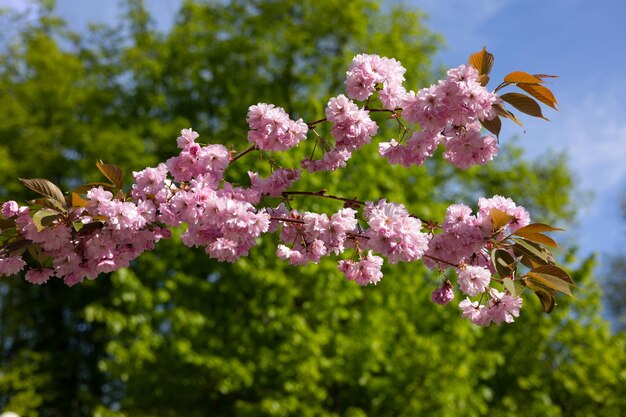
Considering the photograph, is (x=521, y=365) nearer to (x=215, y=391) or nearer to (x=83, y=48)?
(x=215, y=391)

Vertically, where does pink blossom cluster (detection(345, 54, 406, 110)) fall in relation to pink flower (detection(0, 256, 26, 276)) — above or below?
above

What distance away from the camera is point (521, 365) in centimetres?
→ 1358

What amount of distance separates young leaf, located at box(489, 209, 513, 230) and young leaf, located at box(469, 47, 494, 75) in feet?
1.85

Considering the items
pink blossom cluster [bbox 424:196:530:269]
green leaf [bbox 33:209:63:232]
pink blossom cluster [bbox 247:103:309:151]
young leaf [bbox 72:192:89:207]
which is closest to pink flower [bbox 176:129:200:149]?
pink blossom cluster [bbox 247:103:309:151]

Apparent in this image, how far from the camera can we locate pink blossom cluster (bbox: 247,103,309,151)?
322 centimetres

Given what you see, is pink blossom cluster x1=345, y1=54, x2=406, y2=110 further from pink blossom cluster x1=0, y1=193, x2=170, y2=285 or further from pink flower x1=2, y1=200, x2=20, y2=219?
pink flower x1=2, y1=200, x2=20, y2=219

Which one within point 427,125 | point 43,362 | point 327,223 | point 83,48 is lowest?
point 327,223

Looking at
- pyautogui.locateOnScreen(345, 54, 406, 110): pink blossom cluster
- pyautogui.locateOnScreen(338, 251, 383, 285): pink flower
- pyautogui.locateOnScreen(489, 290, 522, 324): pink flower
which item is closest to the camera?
pyautogui.locateOnScreen(489, 290, 522, 324): pink flower

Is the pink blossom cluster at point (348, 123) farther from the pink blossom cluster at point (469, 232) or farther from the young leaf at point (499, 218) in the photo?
the young leaf at point (499, 218)

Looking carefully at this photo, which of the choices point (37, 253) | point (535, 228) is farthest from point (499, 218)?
point (37, 253)

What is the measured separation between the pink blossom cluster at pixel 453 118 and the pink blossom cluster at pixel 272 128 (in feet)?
1.54

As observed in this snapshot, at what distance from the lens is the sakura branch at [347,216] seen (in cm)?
292

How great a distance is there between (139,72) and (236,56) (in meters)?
3.32

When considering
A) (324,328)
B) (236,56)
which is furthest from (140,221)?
(236,56)
